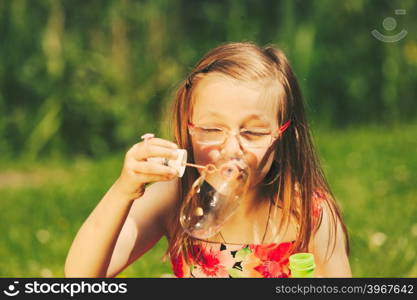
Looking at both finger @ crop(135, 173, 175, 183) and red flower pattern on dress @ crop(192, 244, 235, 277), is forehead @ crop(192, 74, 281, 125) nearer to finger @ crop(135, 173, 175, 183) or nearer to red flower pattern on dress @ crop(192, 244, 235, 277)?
finger @ crop(135, 173, 175, 183)

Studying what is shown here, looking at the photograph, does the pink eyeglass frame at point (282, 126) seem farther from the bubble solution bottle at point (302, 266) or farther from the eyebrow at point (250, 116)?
the bubble solution bottle at point (302, 266)

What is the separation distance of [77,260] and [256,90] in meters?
0.62

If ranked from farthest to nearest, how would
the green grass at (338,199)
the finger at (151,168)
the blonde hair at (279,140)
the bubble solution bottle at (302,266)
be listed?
the green grass at (338,199) → the blonde hair at (279,140) → the bubble solution bottle at (302,266) → the finger at (151,168)

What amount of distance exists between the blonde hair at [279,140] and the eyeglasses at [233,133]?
0.07 metres

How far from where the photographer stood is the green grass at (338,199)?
303 centimetres

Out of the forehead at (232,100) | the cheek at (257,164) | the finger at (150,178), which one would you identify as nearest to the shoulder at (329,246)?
the cheek at (257,164)

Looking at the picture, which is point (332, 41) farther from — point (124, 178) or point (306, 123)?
point (124, 178)

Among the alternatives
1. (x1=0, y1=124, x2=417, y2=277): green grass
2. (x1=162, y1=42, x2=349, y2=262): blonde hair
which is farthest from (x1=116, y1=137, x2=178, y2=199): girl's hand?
(x1=0, y1=124, x2=417, y2=277): green grass

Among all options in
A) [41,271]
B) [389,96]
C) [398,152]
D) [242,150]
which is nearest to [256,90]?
[242,150]

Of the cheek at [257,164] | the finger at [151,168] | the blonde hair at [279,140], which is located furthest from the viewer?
the blonde hair at [279,140]

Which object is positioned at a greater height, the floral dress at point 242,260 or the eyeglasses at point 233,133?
the eyeglasses at point 233,133

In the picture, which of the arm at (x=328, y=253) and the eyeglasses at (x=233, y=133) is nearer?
the eyeglasses at (x=233, y=133)

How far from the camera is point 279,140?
2057 millimetres

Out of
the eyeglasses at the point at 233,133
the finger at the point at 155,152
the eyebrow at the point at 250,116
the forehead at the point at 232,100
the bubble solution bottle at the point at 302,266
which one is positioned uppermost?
the forehead at the point at 232,100
